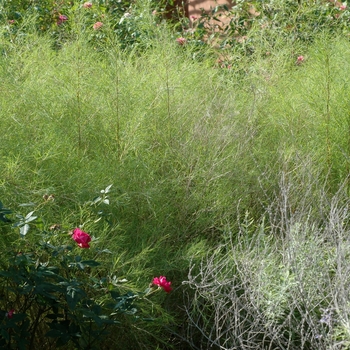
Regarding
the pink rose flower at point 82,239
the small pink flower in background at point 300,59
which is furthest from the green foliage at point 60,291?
the small pink flower in background at point 300,59

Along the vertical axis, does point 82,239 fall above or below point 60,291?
above

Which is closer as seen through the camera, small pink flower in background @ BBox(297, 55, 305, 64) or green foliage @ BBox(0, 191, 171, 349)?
green foliage @ BBox(0, 191, 171, 349)

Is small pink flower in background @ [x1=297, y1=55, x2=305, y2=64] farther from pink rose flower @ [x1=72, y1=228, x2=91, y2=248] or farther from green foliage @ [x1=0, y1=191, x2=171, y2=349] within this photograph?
pink rose flower @ [x1=72, y1=228, x2=91, y2=248]

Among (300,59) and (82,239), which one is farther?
(300,59)

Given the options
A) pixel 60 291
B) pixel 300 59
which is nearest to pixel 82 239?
pixel 60 291

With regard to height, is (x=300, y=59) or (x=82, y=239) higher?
(x=82, y=239)

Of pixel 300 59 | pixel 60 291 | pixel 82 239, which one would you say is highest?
pixel 82 239

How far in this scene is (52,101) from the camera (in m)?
3.53

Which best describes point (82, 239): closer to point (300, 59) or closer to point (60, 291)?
point (60, 291)

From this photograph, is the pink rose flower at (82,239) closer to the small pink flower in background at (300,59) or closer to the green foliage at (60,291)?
the green foliage at (60,291)

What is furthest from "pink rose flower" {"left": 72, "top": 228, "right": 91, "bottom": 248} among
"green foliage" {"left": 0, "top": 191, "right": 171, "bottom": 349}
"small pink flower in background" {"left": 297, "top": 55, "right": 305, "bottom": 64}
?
"small pink flower in background" {"left": 297, "top": 55, "right": 305, "bottom": 64}

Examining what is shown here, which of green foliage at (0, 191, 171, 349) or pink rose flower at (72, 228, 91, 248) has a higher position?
pink rose flower at (72, 228, 91, 248)

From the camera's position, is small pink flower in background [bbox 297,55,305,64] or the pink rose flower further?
small pink flower in background [bbox 297,55,305,64]

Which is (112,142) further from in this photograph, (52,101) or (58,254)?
(58,254)
